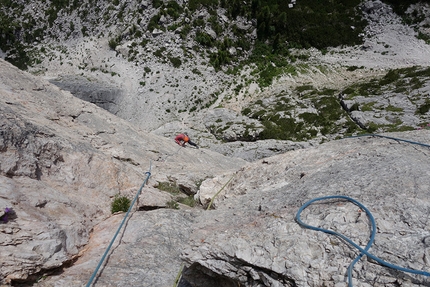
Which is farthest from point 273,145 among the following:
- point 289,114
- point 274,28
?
point 274,28

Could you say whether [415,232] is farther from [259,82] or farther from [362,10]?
[362,10]

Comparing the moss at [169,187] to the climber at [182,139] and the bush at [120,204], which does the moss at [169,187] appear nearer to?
the bush at [120,204]

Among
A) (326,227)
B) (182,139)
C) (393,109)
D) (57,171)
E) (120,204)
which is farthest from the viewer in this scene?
(393,109)

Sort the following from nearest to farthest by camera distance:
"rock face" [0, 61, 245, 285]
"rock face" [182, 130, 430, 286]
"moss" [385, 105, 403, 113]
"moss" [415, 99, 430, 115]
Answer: "rock face" [182, 130, 430, 286], "rock face" [0, 61, 245, 285], "moss" [415, 99, 430, 115], "moss" [385, 105, 403, 113]

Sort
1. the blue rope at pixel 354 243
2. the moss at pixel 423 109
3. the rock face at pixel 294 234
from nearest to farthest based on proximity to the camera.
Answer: the blue rope at pixel 354 243 → the rock face at pixel 294 234 → the moss at pixel 423 109

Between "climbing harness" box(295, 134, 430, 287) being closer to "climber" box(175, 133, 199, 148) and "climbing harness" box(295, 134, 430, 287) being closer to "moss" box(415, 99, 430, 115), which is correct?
"climber" box(175, 133, 199, 148)

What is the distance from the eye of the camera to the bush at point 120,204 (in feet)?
30.7

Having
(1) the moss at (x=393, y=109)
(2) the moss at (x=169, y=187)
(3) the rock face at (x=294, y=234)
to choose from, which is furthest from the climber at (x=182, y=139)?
(1) the moss at (x=393, y=109)

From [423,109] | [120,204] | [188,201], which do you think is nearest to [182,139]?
[188,201]

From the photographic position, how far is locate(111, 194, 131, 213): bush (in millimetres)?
9367

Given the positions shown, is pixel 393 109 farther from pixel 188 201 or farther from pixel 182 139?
pixel 188 201

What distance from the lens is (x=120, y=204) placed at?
370 inches

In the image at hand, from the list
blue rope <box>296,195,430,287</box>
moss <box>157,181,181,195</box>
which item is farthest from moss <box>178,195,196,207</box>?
blue rope <box>296,195,430,287</box>

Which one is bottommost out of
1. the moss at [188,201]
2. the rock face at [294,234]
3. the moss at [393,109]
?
the moss at [393,109]
